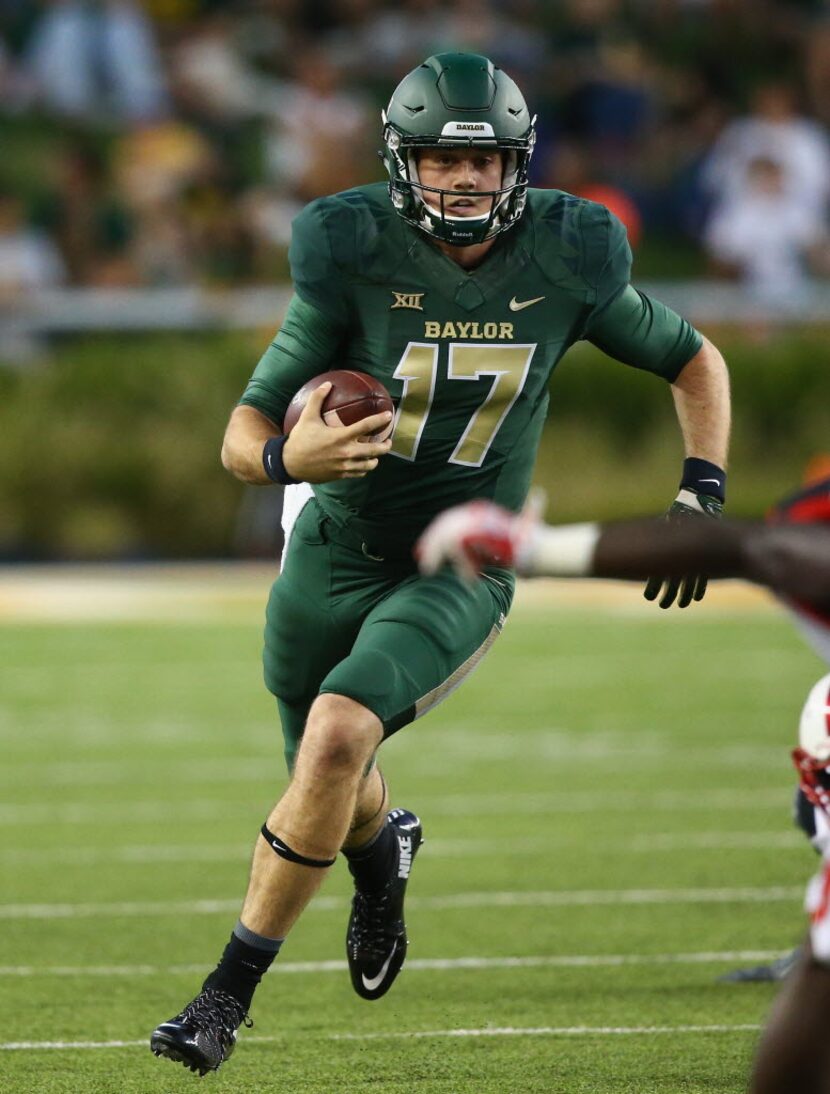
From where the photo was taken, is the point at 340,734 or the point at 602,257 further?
the point at 602,257

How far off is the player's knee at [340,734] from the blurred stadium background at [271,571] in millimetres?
738

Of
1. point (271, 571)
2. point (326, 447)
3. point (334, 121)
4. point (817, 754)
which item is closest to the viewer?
point (817, 754)

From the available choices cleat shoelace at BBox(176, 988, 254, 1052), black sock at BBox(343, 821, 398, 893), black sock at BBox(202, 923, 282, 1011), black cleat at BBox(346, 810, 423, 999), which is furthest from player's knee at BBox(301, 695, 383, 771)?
black cleat at BBox(346, 810, 423, 999)

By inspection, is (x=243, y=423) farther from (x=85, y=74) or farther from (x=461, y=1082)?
(x=85, y=74)

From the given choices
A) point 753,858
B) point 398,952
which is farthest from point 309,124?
point 398,952

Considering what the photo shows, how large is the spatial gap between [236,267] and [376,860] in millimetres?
11126

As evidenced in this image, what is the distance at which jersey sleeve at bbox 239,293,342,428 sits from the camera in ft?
14.5

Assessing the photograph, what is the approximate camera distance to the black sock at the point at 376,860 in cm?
491

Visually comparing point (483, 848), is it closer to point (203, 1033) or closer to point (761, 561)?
point (203, 1033)

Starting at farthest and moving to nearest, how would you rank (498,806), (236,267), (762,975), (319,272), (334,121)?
(334,121), (236,267), (498,806), (762,975), (319,272)

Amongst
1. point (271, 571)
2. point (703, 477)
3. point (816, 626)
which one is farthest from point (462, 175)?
point (271, 571)

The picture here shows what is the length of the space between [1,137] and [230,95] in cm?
189

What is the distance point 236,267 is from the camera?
15.6m

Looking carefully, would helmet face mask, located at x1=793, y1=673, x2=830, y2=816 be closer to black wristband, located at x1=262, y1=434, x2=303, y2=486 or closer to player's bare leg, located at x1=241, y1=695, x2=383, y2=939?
player's bare leg, located at x1=241, y1=695, x2=383, y2=939
